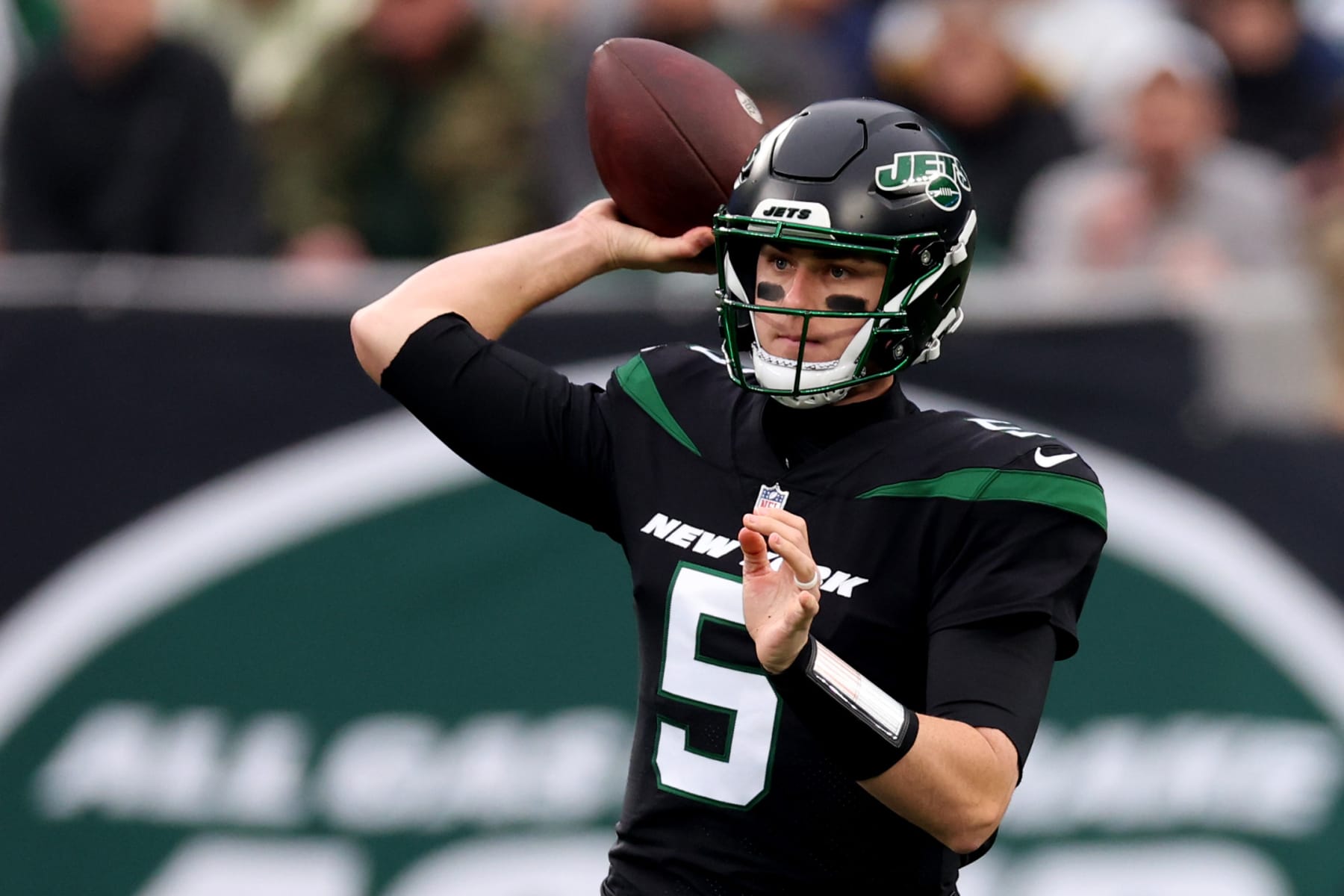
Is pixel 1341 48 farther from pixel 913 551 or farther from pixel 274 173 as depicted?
pixel 913 551

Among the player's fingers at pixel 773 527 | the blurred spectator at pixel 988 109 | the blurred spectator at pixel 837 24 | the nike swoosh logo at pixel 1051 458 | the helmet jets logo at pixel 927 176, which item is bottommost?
the player's fingers at pixel 773 527

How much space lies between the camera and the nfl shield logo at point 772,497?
2717mm

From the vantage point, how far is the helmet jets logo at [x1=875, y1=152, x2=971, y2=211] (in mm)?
2736

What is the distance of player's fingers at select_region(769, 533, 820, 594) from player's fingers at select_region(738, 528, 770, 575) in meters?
0.02

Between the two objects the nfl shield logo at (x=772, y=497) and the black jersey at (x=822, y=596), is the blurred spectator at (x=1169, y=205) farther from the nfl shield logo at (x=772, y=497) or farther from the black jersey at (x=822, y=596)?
the nfl shield logo at (x=772, y=497)

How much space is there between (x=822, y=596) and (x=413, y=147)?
3.73 meters

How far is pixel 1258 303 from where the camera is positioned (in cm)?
530

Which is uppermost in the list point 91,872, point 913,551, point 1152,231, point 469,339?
point 1152,231

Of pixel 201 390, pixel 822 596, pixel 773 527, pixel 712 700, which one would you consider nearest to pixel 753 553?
pixel 773 527

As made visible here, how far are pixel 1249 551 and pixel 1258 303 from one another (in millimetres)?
719

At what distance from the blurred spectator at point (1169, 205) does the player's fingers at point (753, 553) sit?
381cm

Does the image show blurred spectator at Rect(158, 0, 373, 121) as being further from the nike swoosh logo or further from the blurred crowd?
the nike swoosh logo

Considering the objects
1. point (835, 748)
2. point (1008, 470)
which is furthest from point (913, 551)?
point (835, 748)

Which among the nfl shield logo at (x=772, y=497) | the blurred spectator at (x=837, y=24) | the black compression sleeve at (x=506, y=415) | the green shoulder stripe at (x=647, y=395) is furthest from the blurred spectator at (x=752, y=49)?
the nfl shield logo at (x=772, y=497)
